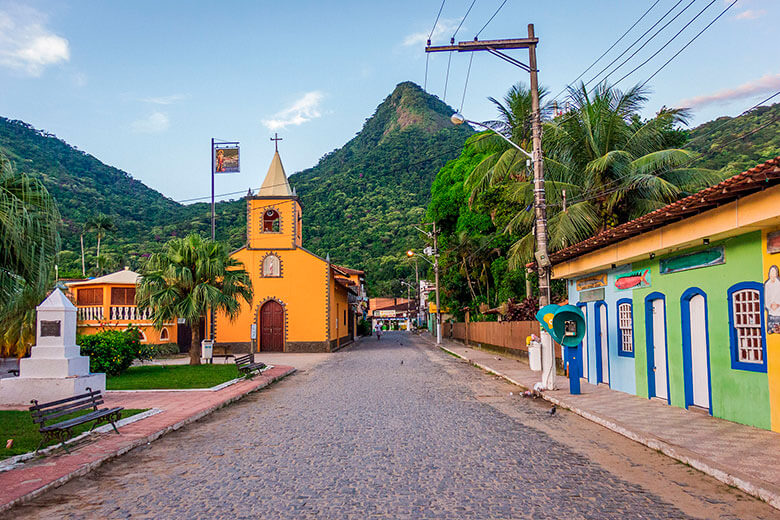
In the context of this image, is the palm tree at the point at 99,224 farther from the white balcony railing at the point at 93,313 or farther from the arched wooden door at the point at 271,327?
the white balcony railing at the point at 93,313

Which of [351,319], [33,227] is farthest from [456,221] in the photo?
[33,227]

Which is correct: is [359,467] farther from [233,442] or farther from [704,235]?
[704,235]

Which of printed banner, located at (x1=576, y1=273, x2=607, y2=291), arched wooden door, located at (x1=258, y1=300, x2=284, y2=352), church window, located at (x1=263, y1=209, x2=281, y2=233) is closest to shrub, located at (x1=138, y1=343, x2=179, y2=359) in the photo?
arched wooden door, located at (x1=258, y1=300, x2=284, y2=352)

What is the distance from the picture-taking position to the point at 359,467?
718cm

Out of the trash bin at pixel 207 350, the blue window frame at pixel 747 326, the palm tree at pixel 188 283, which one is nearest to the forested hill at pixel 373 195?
the trash bin at pixel 207 350

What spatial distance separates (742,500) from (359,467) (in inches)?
157

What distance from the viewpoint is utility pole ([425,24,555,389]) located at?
14.7 metres

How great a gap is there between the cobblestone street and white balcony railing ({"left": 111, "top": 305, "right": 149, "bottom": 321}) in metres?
20.5

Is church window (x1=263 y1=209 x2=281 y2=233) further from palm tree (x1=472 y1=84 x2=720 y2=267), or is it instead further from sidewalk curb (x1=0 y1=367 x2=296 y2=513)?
sidewalk curb (x1=0 y1=367 x2=296 y2=513)

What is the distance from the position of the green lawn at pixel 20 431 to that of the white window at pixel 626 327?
10567mm

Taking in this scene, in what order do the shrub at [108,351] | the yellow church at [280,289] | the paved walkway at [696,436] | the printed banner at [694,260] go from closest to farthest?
the paved walkway at [696,436], the printed banner at [694,260], the shrub at [108,351], the yellow church at [280,289]

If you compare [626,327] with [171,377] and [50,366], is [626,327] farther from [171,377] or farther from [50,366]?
[171,377]

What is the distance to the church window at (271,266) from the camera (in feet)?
120

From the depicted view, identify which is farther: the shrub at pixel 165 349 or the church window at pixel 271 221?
the church window at pixel 271 221
